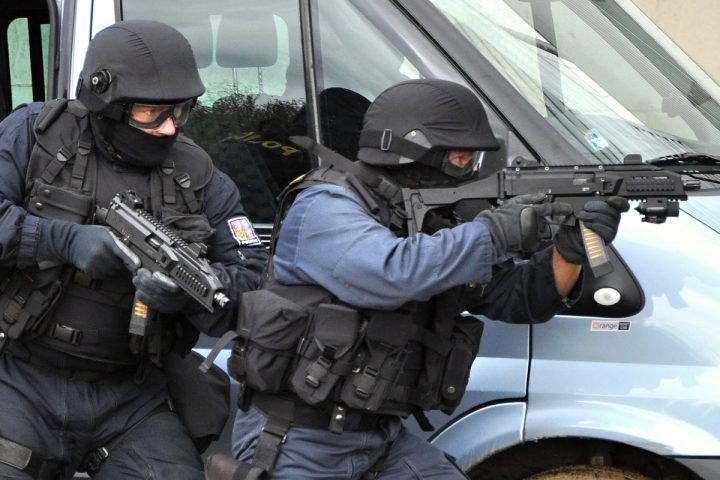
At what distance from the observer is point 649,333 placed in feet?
12.0

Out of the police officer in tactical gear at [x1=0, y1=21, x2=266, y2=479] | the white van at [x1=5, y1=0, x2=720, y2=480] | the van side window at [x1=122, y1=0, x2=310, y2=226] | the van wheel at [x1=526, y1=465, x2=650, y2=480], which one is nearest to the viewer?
the police officer in tactical gear at [x1=0, y1=21, x2=266, y2=479]

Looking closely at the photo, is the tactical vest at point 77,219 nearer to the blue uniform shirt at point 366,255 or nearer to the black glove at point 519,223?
the blue uniform shirt at point 366,255

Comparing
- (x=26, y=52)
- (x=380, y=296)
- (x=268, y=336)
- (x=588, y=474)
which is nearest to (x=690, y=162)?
(x=588, y=474)

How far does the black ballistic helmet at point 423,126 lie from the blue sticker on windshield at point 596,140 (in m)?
0.49

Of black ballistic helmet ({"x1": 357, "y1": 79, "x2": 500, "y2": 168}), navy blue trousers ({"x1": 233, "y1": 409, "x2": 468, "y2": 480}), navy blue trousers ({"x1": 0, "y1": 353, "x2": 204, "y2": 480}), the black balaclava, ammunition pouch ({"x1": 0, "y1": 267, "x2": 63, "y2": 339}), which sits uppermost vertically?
black ballistic helmet ({"x1": 357, "y1": 79, "x2": 500, "y2": 168})

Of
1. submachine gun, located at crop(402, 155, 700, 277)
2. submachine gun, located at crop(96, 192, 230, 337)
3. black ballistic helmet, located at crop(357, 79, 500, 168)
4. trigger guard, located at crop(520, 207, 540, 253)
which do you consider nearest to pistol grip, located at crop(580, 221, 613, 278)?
submachine gun, located at crop(402, 155, 700, 277)

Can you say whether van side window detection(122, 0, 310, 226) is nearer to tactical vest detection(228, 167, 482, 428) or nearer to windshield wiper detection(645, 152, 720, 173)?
tactical vest detection(228, 167, 482, 428)

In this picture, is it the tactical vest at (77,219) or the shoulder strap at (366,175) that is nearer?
the shoulder strap at (366,175)

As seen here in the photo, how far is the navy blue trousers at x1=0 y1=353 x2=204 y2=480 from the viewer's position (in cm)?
361

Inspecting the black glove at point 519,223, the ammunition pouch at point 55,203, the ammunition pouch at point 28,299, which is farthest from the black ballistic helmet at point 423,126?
the ammunition pouch at point 28,299

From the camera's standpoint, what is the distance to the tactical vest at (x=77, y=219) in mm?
3584

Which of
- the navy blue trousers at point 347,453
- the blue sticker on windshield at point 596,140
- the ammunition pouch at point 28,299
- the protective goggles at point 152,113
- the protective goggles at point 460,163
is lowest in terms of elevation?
the navy blue trousers at point 347,453

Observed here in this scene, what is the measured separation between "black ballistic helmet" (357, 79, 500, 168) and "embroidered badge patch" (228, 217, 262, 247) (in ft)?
1.75

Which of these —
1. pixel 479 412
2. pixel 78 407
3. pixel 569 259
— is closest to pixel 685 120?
pixel 569 259
